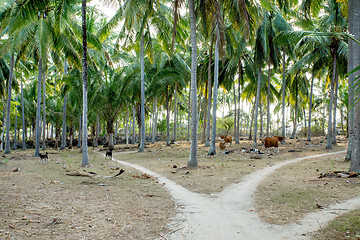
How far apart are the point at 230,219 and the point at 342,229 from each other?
5.99ft

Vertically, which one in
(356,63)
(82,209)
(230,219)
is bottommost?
(230,219)

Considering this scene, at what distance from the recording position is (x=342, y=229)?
14.4ft

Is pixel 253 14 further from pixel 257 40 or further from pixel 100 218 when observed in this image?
pixel 100 218

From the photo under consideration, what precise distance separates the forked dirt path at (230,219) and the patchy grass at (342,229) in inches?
5.6

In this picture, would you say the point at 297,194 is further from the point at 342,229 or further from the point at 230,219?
the point at 230,219

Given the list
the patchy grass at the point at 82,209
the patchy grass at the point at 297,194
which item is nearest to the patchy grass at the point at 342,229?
the patchy grass at the point at 297,194

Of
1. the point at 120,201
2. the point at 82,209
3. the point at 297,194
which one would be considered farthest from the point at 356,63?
the point at 82,209

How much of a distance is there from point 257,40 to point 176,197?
54.2 ft

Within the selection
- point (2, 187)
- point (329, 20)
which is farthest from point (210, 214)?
point (329, 20)

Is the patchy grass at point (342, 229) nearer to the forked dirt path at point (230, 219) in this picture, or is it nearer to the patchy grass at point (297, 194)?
the forked dirt path at point (230, 219)

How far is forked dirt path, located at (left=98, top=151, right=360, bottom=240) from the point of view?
435 cm

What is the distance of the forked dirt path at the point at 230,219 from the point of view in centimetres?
435

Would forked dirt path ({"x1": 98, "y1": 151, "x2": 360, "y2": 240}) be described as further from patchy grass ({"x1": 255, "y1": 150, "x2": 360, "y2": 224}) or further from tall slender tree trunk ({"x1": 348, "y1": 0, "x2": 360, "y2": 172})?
tall slender tree trunk ({"x1": 348, "y1": 0, "x2": 360, "y2": 172})

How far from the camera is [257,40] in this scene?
2016cm
